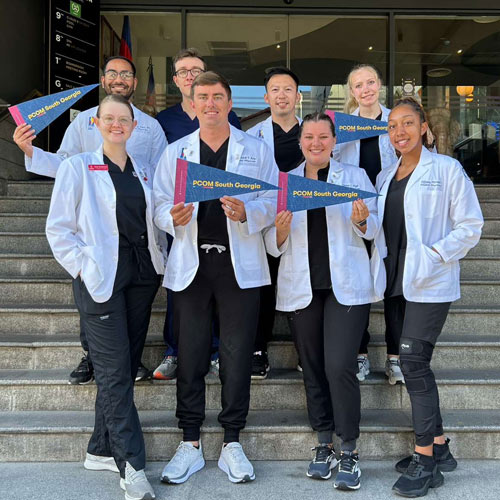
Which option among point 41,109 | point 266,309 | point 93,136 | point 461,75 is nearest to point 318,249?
point 266,309

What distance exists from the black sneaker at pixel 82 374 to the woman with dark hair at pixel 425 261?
197 centimetres

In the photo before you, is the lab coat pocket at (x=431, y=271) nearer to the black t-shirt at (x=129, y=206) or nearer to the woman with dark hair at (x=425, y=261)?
the woman with dark hair at (x=425, y=261)

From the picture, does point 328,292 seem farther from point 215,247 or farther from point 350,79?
point 350,79

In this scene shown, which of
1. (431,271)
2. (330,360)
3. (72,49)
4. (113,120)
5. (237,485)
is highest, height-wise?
(72,49)

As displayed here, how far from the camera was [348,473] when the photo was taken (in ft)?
10.3

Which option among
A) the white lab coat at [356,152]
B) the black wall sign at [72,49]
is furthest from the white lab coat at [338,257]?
the black wall sign at [72,49]

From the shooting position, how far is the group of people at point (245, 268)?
3068mm

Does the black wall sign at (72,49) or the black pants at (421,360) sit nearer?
the black pants at (421,360)

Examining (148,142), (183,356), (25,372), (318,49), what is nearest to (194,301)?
(183,356)

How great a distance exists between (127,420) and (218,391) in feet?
2.86

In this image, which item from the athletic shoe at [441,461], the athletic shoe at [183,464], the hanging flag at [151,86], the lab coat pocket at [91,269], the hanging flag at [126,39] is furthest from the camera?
the hanging flag at [151,86]

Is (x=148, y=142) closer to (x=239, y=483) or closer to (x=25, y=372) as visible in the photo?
(x=25, y=372)

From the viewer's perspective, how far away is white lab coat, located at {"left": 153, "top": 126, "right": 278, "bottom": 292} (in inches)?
127

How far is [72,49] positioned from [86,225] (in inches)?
217
